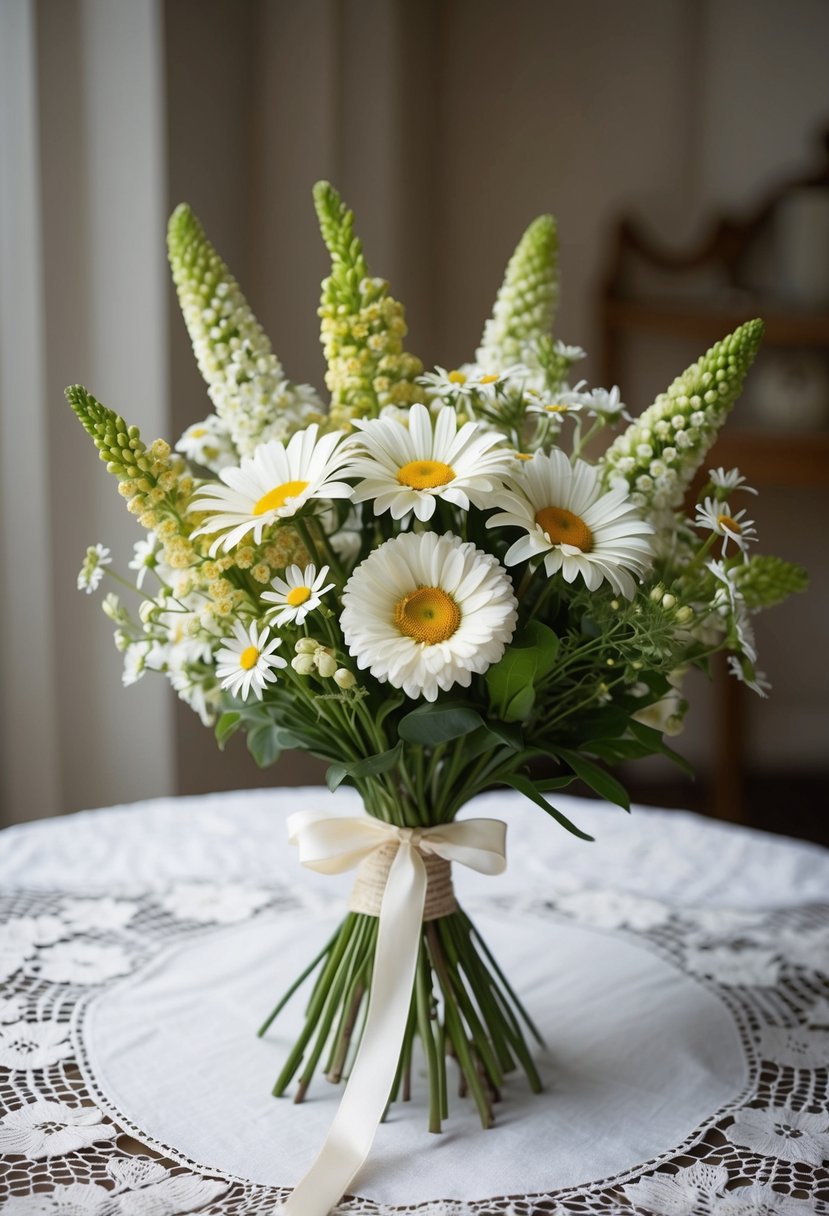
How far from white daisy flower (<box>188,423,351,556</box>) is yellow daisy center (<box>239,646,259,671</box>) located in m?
0.07

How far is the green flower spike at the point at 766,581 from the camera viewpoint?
0.98 metres

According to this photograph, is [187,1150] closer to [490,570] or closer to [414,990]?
[414,990]

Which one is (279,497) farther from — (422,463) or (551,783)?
(551,783)

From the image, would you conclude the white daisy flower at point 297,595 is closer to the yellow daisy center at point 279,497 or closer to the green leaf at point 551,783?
the yellow daisy center at point 279,497

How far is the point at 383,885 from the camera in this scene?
93cm

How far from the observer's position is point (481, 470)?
2.60 ft

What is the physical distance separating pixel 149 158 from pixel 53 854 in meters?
1.19

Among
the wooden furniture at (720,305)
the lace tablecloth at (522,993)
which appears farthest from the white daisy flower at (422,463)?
the wooden furniture at (720,305)

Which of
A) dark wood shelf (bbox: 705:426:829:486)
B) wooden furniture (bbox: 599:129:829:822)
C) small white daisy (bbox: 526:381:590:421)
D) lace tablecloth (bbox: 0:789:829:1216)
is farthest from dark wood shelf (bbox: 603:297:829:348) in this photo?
small white daisy (bbox: 526:381:590:421)

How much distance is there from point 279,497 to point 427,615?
0.13 m

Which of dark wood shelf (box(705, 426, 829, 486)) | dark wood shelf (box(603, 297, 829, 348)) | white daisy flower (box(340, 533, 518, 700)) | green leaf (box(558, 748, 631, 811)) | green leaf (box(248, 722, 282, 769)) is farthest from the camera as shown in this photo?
dark wood shelf (box(603, 297, 829, 348))

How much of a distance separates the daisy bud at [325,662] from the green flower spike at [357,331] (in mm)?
220

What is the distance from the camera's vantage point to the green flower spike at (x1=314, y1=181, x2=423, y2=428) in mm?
907

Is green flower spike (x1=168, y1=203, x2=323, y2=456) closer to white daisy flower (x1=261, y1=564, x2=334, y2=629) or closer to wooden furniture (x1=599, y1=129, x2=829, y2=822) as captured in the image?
white daisy flower (x1=261, y1=564, x2=334, y2=629)
